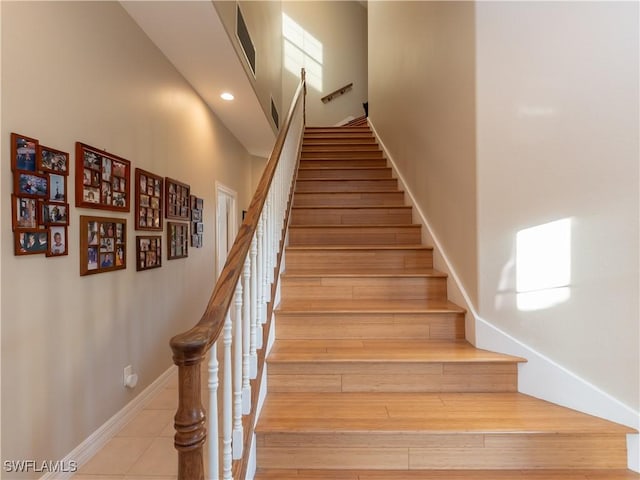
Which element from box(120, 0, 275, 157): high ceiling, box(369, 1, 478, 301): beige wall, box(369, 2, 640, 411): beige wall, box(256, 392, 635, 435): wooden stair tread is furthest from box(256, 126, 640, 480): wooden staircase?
box(120, 0, 275, 157): high ceiling

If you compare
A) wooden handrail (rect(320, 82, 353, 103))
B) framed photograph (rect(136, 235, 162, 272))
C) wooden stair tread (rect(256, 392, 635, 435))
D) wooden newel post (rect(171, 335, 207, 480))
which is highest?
wooden handrail (rect(320, 82, 353, 103))

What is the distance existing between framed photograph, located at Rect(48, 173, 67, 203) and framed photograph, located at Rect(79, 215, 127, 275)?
16 centimetres

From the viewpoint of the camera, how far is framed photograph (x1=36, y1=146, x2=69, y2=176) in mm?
1540

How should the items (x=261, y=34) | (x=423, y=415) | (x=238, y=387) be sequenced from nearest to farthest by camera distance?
(x=238, y=387)
(x=423, y=415)
(x=261, y=34)

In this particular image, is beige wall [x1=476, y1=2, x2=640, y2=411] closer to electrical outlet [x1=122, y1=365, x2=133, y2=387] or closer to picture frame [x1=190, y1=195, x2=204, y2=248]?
electrical outlet [x1=122, y1=365, x2=133, y2=387]

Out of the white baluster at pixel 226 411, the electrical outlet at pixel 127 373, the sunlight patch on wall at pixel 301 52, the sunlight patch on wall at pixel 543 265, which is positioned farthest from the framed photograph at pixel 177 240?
the sunlight patch on wall at pixel 301 52

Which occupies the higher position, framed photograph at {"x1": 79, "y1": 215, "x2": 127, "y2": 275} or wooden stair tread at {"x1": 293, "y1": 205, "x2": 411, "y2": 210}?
wooden stair tread at {"x1": 293, "y1": 205, "x2": 411, "y2": 210}

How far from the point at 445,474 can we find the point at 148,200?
2.37 metres

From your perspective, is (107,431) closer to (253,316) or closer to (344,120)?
(253,316)

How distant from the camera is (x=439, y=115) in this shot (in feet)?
7.91

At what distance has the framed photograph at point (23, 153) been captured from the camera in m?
1.43

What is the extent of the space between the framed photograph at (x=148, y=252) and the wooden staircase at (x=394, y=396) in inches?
39.9

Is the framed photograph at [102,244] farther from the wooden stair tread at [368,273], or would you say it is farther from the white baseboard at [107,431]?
the wooden stair tread at [368,273]

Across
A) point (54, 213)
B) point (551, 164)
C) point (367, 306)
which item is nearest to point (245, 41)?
point (54, 213)
